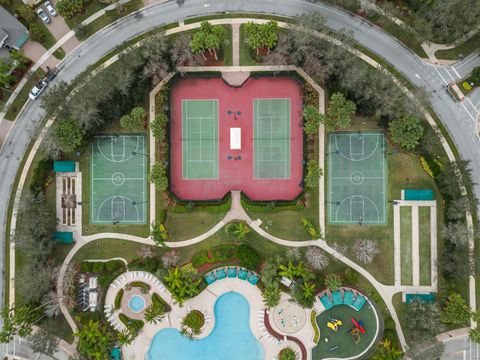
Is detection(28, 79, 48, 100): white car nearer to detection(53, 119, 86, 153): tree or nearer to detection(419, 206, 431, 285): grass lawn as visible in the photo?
detection(53, 119, 86, 153): tree

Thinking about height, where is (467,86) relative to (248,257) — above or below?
above

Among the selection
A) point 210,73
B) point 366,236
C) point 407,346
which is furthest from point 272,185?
point 407,346

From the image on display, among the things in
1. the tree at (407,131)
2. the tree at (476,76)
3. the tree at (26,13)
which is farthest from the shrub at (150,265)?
the tree at (476,76)

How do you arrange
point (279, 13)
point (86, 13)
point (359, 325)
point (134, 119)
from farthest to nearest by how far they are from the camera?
point (86, 13) → point (279, 13) → point (359, 325) → point (134, 119)

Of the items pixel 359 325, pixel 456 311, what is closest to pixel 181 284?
pixel 359 325

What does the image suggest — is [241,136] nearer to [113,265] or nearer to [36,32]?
[113,265]

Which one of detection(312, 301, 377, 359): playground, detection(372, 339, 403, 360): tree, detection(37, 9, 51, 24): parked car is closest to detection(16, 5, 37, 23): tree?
detection(37, 9, 51, 24): parked car

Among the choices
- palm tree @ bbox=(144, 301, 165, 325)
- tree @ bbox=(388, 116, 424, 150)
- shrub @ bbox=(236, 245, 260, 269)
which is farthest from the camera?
shrub @ bbox=(236, 245, 260, 269)

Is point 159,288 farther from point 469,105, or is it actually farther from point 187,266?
point 469,105
